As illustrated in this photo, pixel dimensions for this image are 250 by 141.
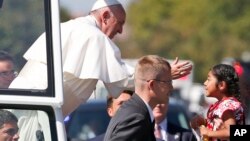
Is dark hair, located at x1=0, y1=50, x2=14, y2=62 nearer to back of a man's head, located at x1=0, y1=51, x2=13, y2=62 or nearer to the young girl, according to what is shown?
back of a man's head, located at x1=0, y1=51, x2=13, y2=62

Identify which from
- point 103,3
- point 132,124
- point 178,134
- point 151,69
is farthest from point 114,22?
point 178,134

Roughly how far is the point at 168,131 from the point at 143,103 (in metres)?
2.90

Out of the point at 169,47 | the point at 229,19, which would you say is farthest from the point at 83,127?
the point at 169,47

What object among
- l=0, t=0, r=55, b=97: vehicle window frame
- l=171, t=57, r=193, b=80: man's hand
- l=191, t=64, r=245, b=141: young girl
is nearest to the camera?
l=0, t=0, r=55, b=97: vehicle window frame

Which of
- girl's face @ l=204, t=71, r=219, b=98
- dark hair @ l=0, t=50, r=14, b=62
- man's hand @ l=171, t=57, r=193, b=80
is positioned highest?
dark hair @ l=0, t=50, r=14, b=62

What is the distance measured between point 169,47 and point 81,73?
60.6 m

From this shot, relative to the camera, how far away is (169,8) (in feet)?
226

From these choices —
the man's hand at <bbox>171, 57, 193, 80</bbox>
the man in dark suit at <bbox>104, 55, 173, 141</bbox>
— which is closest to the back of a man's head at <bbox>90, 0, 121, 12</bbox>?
the man's hand at <bbox>171, 57, 193, 80</bbox>

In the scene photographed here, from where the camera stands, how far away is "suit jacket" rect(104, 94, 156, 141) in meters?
5.86

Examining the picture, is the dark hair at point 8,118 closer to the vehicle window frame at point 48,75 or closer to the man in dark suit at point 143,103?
the vehicle window frame at point 48,75

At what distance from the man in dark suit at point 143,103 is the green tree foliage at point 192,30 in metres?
48.3

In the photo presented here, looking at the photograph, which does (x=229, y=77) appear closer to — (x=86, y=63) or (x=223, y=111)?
(x=223, y=111)

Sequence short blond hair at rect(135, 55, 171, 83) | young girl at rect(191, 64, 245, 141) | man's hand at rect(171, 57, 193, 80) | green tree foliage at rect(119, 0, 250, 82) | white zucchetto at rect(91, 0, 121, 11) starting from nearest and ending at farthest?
short blond hair at rect(135, 55, 171, 83) → young girl at rect(191, 64, 245, 141) → man's hand at rect(171, 57, 193, 80) → white zucchetto at rect(91, 0, 121, 11) → green tree foliage at rect(119, 0, 250, 82)

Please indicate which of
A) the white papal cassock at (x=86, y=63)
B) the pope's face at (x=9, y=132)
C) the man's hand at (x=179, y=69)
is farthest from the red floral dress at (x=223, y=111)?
the pope's face at (x=9, y=132)
